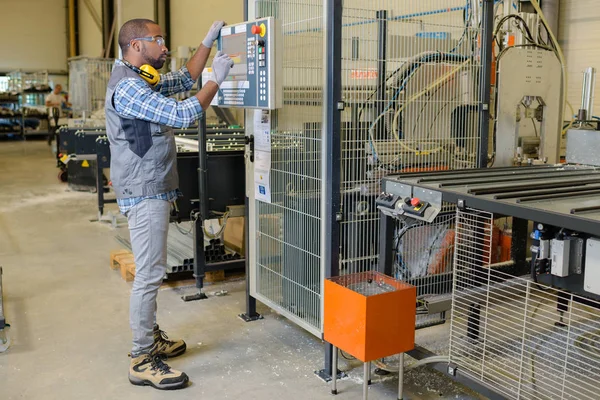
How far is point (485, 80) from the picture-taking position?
10.8ft

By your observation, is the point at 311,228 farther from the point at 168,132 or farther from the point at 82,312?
the point at 82,312

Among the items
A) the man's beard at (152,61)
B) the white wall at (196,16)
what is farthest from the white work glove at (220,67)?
the white wall at (196,16)

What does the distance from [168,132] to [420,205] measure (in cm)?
125

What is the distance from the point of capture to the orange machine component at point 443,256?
3256 mm

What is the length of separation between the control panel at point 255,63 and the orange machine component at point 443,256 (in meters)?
1.17

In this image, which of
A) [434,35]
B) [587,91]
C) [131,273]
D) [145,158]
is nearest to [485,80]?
[434,35]

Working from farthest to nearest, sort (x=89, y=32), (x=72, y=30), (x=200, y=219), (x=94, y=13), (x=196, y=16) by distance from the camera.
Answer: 1. (x=72, y=30)
2. (x=89, y=32)
3. (x=94, y=13)
4. (x=196, y=16)
5. (x=200, y=219)

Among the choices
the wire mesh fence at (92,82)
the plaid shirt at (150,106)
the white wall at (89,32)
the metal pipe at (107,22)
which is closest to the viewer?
the plaid shirt at (150,106)

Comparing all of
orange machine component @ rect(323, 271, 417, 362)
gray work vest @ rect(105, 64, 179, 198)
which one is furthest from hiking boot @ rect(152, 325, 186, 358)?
orange machine component @ rect(323, 271, 417, 362)

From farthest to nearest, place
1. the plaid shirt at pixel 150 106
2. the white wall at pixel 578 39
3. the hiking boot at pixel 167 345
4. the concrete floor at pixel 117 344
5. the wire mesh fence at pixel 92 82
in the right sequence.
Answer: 1. the wire mesh fence at pixel 92 82
2. the white wall at pixel 578 39
3. the hiking boot at pixel 167 345
4. the concrete floor at pixel 117 344
5. the plaid shirt at pixel 150 106

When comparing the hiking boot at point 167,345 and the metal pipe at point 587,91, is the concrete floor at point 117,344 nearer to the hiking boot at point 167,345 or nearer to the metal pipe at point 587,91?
the hiking boot at point 167,345

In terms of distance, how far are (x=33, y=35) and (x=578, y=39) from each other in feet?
55.0

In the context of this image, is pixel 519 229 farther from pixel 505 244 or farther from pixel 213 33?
pixel 213 33

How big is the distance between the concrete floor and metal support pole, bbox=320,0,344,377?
569 millimetres
